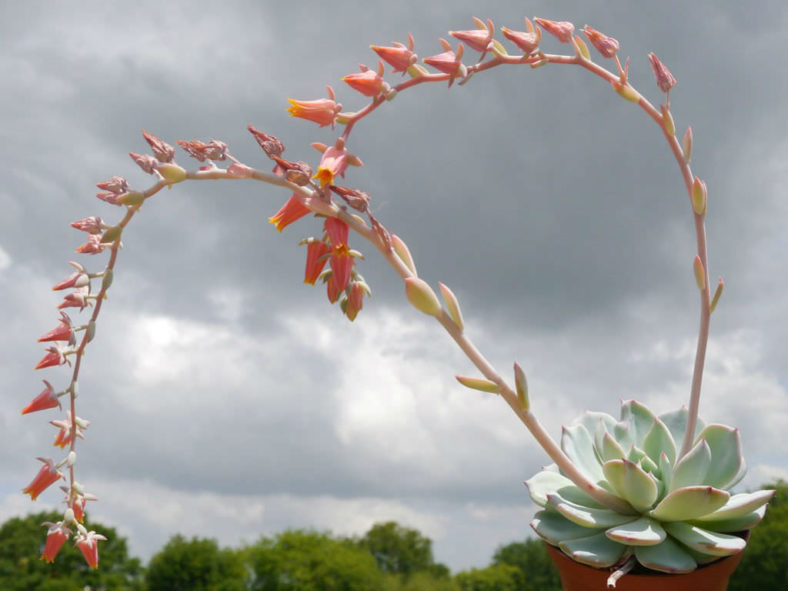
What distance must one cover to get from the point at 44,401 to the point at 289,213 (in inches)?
38.1

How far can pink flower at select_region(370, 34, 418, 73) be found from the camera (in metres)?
2.11

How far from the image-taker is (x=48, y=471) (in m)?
2.26

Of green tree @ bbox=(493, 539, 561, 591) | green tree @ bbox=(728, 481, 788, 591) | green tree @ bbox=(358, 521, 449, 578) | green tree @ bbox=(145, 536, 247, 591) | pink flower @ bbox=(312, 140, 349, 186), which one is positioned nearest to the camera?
pink flower @ bbox=(312, 140, 349, 186)

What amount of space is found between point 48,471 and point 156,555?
31948 millimetres

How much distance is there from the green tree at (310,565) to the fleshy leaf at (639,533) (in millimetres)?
31678

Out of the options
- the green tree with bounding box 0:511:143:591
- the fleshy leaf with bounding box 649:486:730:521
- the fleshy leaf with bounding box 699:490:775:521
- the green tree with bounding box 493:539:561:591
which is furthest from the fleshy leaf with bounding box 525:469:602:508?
the green tree with bounding box 493:539:561:591

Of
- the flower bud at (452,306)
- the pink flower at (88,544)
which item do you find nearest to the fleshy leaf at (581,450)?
the flower bud at (452,306)

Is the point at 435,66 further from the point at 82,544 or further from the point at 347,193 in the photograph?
the point at 82,544

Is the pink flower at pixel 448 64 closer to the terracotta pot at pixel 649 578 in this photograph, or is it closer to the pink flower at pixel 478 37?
the pink flower at pixel 478 37

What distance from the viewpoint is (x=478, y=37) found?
2.18m

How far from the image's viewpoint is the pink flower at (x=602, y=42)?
2373 millimetres

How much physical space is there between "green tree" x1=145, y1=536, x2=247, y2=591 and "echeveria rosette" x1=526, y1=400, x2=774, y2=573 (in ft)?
102

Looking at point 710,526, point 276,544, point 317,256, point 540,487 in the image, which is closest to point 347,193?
point 317,256

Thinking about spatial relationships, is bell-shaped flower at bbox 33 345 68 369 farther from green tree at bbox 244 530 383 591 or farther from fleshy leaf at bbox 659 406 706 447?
green tree at bbox 244 530 383 591
